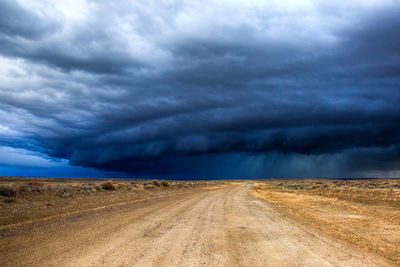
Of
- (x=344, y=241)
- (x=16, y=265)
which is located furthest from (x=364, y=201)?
(x=16, y=265)

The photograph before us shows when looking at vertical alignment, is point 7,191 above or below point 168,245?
above

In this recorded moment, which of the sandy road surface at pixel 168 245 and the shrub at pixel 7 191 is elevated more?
the shrub at pixel 7 191

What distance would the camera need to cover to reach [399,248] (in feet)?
28.8

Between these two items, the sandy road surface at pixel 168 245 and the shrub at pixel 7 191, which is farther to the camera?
the shrub at pixel 7 191

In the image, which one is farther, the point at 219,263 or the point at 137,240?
the point at 137,240

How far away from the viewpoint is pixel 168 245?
8.48 meters

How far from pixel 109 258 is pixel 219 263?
2.66 metres

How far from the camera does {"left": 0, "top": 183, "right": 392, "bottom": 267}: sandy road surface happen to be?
6.97 meters

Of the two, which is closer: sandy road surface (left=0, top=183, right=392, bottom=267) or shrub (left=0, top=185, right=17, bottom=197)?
sandy road surface (left=0, top=183, right=392, bottom=267)

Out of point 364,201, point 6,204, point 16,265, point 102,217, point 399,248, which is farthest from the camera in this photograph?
point 364,201

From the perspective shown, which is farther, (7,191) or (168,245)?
(7,191)

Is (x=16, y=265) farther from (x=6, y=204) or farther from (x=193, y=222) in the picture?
(x=6, y=204)

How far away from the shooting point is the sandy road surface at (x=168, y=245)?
697 centimetres

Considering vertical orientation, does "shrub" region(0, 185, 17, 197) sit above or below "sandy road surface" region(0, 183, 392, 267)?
above
